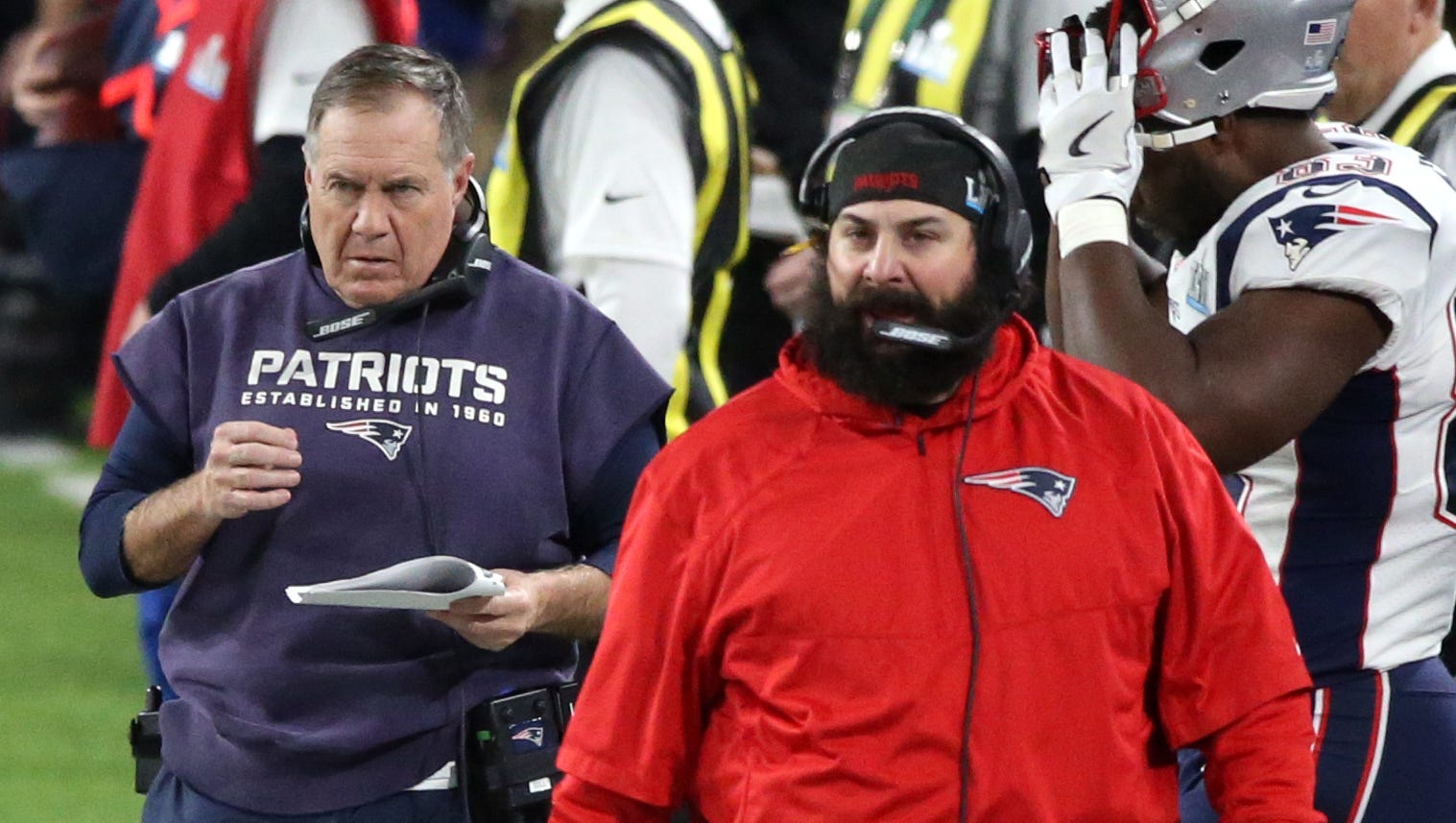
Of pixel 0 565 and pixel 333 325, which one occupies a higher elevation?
pixel 333 325

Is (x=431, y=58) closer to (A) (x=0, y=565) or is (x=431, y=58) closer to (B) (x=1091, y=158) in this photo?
(B) (x=1091, y=158)

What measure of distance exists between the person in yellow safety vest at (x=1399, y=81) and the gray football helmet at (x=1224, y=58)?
3.19 feet

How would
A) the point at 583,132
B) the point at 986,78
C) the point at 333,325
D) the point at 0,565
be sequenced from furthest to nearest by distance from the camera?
the point at 0,565, the point at 986,78, the point at 583,132, the point at 333,325

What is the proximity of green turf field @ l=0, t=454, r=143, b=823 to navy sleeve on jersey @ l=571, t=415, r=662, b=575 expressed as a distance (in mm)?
3146

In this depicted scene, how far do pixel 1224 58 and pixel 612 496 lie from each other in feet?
3.54

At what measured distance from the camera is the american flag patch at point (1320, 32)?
137 inches

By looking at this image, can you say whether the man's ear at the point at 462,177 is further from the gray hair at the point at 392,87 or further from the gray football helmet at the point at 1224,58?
the gray football helmet at the point at 1224,58

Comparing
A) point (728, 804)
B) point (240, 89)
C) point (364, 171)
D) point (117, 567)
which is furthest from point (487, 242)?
point (240, 89)

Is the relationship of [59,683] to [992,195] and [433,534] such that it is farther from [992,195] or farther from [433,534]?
[992,195]

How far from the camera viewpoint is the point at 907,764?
269 cm

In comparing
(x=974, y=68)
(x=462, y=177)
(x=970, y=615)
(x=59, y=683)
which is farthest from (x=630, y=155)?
(x=59, y=683)

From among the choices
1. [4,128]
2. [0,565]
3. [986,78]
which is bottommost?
[0,565]

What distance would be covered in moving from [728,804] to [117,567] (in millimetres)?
1035

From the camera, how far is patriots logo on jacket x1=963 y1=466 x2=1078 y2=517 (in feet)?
9.12
